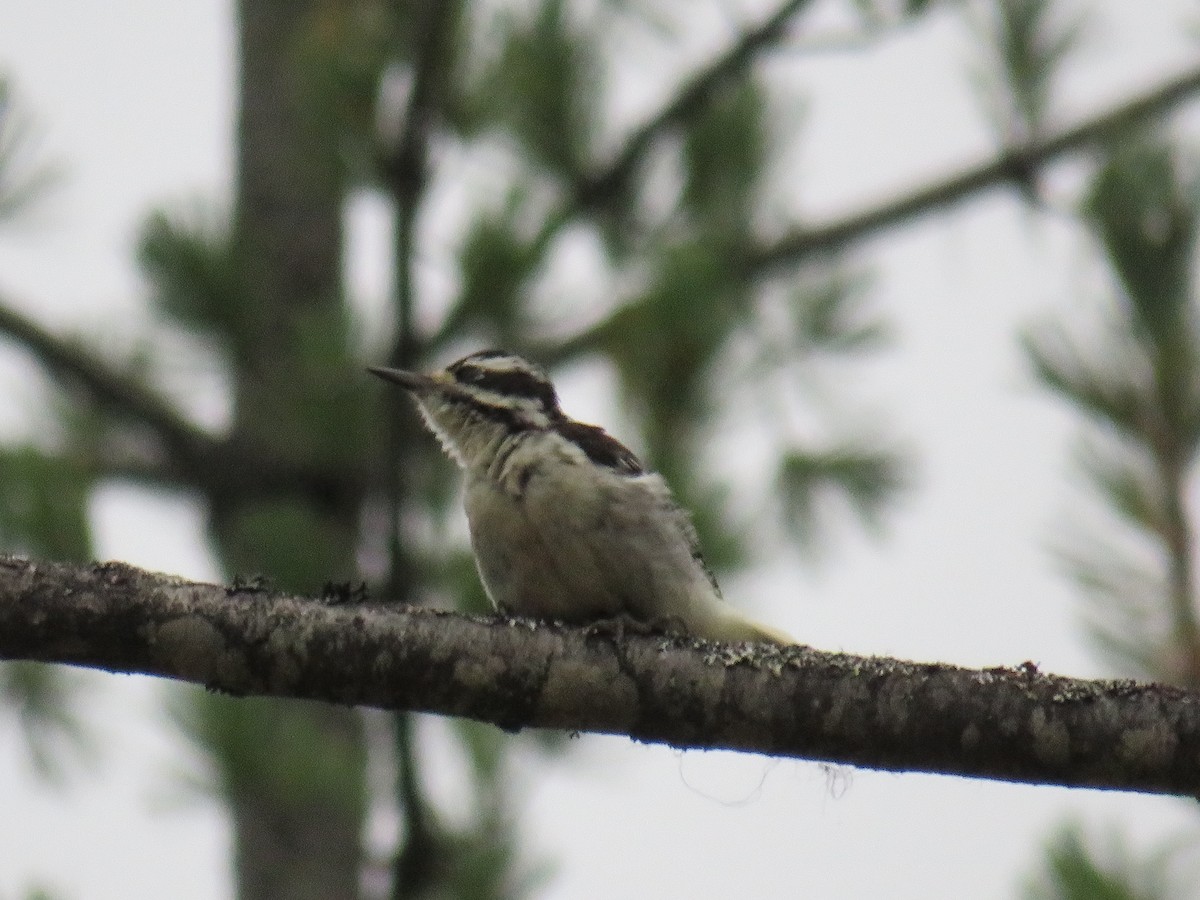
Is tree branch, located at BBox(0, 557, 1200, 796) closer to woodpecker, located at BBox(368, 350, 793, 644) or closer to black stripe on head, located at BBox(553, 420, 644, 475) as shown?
woodpecker, located at BBox(368, 350, 793, 644)

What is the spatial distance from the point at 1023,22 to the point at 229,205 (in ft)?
8.55

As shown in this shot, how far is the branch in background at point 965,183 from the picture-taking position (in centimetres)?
544

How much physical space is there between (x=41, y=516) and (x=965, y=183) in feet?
9.27

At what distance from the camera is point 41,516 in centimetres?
473

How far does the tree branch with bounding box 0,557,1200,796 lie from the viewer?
347 centimetres

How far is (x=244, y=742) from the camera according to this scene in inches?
185

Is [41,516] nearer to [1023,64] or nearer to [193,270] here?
[193,270]

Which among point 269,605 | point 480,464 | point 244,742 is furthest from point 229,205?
point 269,605

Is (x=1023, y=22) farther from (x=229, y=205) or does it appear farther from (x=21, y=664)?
(x=21, y=664)

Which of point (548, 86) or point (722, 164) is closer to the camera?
point (548, 86)

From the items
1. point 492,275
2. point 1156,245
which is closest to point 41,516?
point 492,275

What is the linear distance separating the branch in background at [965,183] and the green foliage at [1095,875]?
2407 millimetres

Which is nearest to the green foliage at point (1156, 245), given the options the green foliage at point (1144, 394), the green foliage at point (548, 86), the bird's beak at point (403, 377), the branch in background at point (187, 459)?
the green foliage at point (1144, 394)

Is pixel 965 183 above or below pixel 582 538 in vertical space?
above
